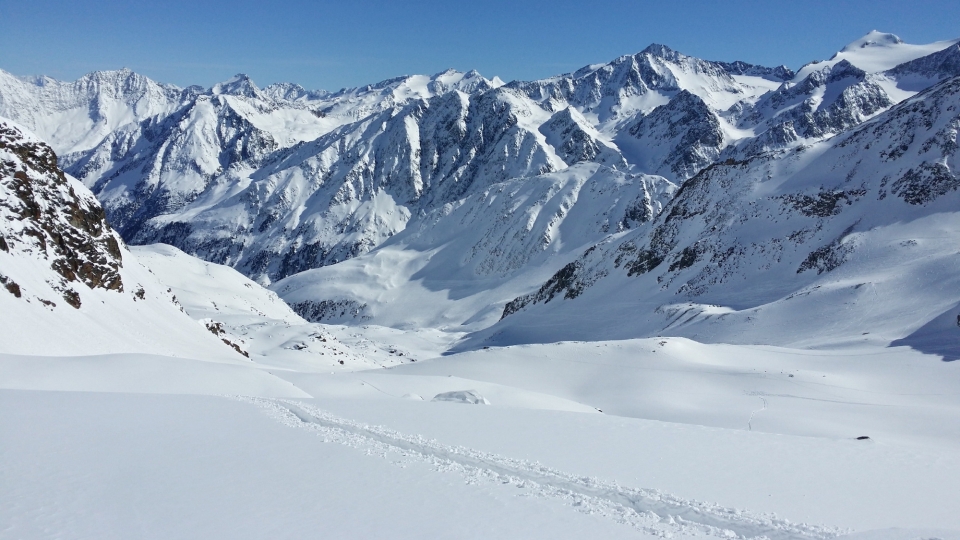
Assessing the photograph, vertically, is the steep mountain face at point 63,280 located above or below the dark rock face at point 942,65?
below

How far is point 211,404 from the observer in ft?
66.8

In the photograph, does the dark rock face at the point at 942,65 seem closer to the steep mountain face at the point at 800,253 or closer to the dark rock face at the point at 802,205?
the dark rock face at the point at 802,205

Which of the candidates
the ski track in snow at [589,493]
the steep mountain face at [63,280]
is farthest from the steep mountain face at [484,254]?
the ski track in snow at [589,493]

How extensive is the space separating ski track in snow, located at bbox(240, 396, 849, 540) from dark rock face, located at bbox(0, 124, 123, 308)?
31451 mm

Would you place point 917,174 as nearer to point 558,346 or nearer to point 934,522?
point 558,346

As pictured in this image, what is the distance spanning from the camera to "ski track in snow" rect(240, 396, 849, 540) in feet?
34.6

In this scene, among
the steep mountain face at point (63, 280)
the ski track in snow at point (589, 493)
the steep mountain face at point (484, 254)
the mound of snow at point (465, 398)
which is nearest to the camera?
the ski track in snow at point (589, 493)

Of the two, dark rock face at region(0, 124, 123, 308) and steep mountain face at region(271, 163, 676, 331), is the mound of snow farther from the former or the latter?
steep mountain face at region(271, 163, 676, 331)

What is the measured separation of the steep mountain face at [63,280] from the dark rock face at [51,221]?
0.07 metres

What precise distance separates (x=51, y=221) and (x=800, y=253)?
2877 inches

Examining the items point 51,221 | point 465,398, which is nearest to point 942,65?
point 465,398

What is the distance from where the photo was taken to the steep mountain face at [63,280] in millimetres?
33031

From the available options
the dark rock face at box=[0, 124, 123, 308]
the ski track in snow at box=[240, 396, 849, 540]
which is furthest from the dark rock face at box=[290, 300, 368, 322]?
the ski track in snow at box=[240, 396, 849, 540]

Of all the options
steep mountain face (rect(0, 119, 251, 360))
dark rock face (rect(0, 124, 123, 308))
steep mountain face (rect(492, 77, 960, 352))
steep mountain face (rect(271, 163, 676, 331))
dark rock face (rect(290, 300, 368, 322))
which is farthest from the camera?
dark rock face (rect(290, 300, 368, 322))
